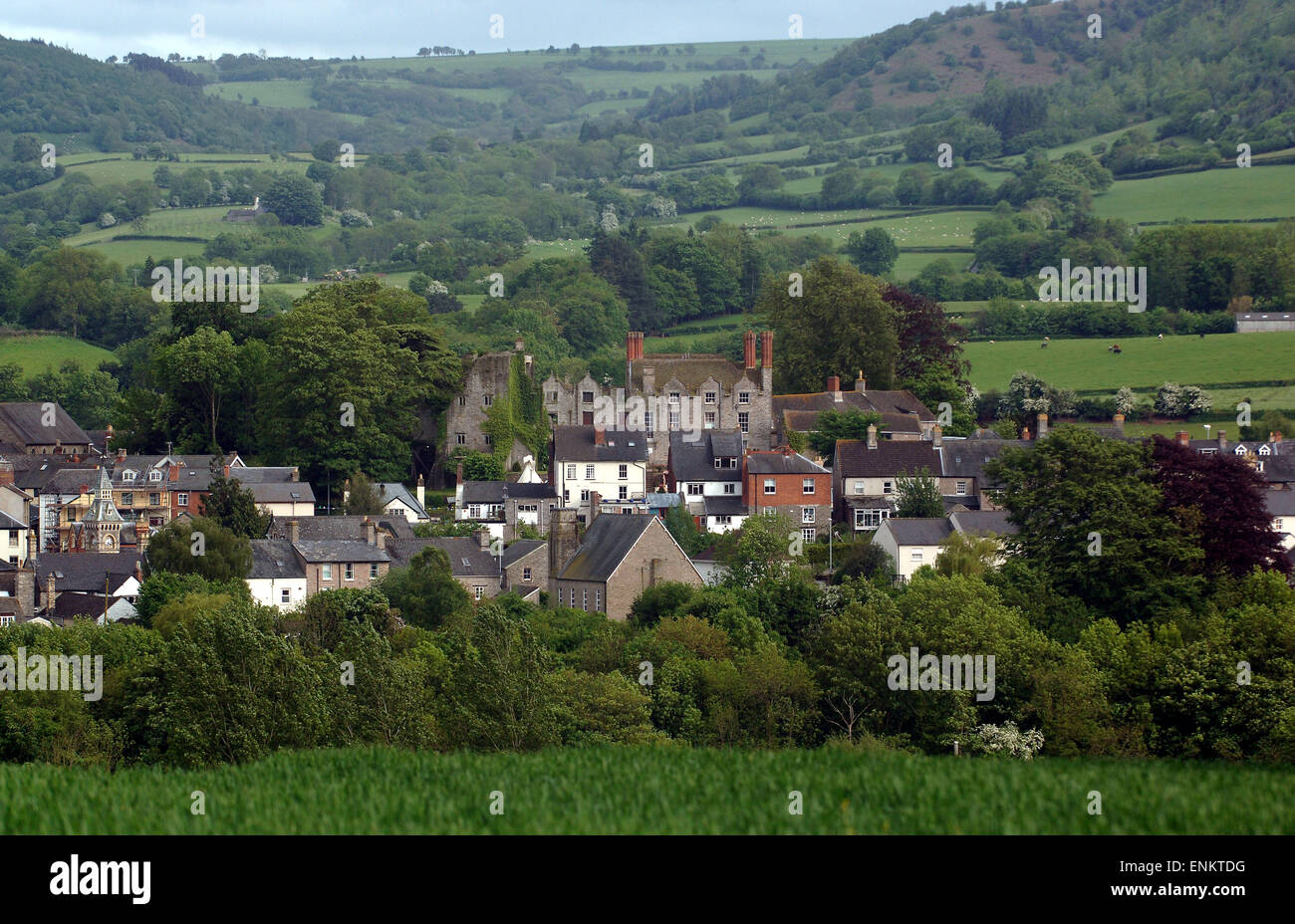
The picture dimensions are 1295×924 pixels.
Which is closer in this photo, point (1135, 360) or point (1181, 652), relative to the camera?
point (1181, 652)

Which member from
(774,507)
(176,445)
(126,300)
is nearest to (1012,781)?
(774,507)

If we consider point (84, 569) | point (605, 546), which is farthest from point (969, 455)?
point (84, 569)

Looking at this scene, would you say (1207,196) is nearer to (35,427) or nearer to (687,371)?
(687,371)

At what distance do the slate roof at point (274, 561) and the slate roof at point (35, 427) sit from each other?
2546cm

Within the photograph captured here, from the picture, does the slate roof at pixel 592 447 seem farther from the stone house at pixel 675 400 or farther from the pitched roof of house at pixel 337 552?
the pitched roof of house at pixel 337 552

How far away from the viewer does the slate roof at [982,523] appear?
2601 inches

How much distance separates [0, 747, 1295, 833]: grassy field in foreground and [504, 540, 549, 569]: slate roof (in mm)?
43457

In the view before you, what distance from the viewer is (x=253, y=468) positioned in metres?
76.4

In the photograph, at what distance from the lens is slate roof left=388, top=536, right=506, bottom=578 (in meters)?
67.0

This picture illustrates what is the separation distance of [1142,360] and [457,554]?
171 feet

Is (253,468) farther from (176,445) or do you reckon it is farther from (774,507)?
(774,507)

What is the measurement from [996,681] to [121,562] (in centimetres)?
3503

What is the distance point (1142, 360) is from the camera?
347ft
